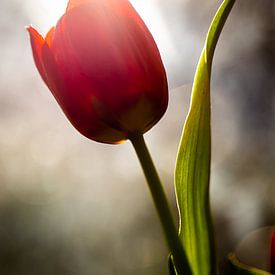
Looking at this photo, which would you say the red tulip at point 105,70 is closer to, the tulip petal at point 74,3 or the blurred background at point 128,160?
the tulip petal at point 74,3

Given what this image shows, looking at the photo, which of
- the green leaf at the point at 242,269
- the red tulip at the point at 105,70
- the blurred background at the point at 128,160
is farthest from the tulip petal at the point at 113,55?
the blurred background at the point at 128,160

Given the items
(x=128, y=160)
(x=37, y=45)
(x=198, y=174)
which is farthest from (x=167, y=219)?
(x=128, y=160)

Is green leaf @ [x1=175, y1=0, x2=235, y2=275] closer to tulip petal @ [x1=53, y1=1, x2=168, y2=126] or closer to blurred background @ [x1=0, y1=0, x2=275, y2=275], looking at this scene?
tulip petal @ [x1=53, y1=1, x2=168, y2=126]

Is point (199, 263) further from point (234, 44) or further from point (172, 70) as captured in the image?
point (234, 44)

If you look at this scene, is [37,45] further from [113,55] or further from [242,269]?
[242,269]

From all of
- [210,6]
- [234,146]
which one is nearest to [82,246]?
[234,146]

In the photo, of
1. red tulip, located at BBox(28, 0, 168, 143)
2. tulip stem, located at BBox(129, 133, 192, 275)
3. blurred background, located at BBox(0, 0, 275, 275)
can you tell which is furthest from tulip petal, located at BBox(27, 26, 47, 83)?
blurred background, located at BBox(0, 0, 275, 275)
